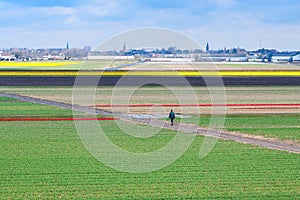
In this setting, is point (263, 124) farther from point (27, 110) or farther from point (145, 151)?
point (27, 110)

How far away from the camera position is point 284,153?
95.0 ft

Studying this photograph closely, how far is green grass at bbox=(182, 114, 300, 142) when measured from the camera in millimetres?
35781

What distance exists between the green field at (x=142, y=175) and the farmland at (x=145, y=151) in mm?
35

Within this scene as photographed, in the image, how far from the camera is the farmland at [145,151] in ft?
69.5

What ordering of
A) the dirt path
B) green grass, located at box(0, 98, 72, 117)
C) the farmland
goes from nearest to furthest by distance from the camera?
the farmland
the dirt path
green grass, located at box(0, 98, 72, 117)

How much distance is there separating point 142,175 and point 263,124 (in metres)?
18.3

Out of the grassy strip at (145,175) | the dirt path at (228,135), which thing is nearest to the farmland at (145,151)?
the grassy strip at (145,175)

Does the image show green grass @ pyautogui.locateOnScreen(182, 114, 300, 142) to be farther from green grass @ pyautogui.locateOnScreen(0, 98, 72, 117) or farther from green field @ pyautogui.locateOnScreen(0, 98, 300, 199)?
green grass @ pyautogui.locateOnScreen(0, 98, 72, 117)

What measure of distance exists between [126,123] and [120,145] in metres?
8.99

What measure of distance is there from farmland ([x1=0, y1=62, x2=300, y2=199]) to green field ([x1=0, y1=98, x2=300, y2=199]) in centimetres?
3

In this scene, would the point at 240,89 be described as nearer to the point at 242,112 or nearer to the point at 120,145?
the point at 242,112

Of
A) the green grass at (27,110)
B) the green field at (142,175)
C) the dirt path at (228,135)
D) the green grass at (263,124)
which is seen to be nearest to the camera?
the green field at (142,175)

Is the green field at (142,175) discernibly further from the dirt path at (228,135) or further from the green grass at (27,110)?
the green grass at (27,110)

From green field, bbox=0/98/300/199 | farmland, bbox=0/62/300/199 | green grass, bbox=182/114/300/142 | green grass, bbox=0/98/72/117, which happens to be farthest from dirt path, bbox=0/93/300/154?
green grass, bbox=0/98/72/117
